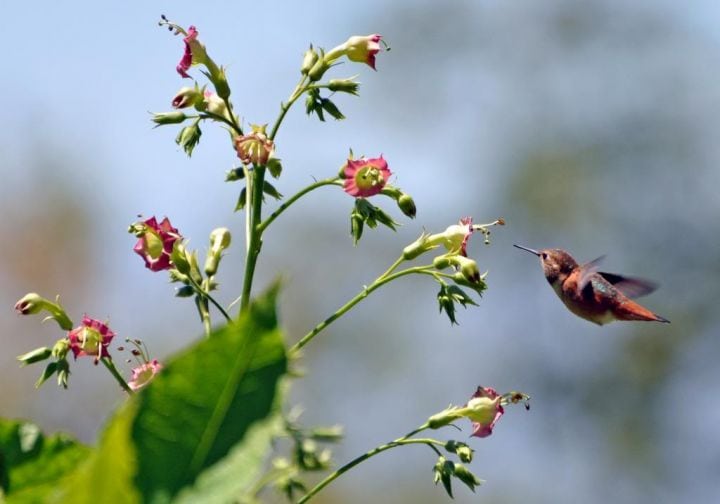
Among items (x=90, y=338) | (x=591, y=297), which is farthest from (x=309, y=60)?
(x=591, y=297)

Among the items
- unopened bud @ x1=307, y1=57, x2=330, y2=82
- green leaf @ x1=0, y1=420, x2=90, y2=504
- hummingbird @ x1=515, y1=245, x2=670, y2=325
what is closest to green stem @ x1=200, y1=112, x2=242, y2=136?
unopened bud @ x1=307, y1=57, x2=330, y2=82

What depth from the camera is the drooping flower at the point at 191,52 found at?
2.67 metres

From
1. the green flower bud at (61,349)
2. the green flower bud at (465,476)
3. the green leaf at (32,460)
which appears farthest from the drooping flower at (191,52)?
the green leaf at (32,460)

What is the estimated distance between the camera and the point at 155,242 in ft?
8.32

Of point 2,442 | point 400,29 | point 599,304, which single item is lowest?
point 400,29

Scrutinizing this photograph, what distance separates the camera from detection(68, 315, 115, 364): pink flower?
2449mm

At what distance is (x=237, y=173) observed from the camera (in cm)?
268

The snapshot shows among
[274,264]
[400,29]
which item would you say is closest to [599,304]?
[274,264]

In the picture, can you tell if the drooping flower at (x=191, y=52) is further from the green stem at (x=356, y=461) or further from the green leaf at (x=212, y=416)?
the green leaf at (x=212, y=416)

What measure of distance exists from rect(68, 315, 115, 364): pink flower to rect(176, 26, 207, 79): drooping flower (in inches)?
25.0

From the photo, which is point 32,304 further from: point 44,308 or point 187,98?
point 187,98

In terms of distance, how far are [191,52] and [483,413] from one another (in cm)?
108

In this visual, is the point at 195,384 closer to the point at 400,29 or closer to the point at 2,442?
the point at 2,442

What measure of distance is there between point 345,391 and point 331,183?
1738cm
